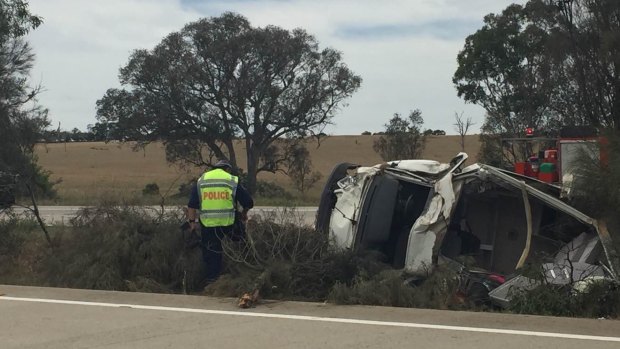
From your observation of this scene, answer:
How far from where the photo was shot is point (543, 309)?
677 cm

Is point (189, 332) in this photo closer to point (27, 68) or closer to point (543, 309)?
point (543, 309)

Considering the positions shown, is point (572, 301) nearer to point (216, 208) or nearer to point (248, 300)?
point (248, 300)

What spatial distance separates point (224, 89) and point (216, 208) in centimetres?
3117

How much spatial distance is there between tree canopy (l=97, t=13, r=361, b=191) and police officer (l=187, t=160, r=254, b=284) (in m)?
30.4

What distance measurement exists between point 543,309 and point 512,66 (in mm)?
30977

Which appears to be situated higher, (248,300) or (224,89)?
(224,89)

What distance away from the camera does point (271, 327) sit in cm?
632

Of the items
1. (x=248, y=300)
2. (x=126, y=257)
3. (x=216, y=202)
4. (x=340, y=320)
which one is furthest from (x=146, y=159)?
(x=340, y=320)

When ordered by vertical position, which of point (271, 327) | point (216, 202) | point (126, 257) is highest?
point (216, 202)

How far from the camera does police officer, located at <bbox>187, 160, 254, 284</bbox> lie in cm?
841

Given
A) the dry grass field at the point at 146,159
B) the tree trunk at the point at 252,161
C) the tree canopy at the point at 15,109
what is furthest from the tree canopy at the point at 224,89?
the tree canopy at the point at 15,109

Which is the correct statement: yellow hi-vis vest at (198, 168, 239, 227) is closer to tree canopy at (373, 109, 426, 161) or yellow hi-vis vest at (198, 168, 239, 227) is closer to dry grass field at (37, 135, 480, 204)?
tree canopy at (373, 109, 426, 161)

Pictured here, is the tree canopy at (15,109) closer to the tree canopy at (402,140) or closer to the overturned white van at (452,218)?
the overturned white van at (452,218)

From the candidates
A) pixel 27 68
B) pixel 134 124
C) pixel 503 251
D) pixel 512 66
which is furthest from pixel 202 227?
pixel 134 124
